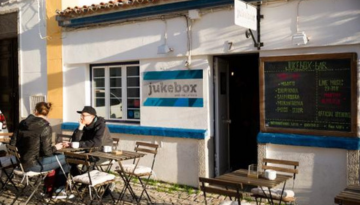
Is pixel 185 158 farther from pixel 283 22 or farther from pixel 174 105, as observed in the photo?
pixel 283 22

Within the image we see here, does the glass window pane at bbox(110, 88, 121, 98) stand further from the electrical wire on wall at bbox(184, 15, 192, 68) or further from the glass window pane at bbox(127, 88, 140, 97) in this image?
the electrical wire on wall at bbox(184, 15, 192, 68)

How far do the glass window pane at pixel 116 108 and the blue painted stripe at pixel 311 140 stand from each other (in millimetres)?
3325

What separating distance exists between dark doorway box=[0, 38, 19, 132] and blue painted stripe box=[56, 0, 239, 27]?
8.43 ft

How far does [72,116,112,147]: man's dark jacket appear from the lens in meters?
6.56

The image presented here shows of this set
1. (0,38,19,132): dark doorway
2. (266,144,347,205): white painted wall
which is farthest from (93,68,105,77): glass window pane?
(266,144,347,205): white painted wall

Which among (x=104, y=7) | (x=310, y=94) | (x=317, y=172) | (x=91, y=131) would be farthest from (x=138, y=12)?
(x=317, y=172)

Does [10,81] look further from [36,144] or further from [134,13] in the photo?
[36,144]

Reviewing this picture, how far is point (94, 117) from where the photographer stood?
22.7 feet

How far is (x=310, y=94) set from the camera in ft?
20.8

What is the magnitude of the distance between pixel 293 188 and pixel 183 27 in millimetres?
3381

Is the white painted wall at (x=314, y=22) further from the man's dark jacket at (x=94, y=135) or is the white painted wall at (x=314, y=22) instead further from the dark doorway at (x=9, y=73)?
the dark doorway at (x=9, y=73)

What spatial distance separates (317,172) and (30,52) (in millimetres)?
7289

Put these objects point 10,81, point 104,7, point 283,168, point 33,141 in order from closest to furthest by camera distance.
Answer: point 283,168 → point 33,141 → point 104,7 → point 10,81

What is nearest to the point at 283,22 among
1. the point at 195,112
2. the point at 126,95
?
the point at 195,112
